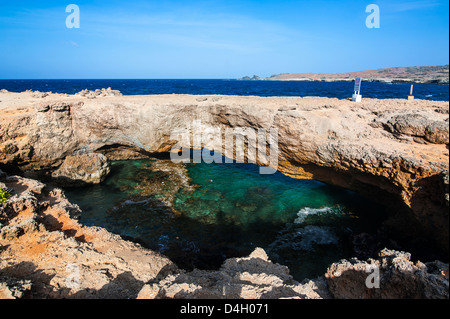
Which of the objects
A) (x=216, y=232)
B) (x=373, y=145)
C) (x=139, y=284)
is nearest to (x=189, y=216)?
(x=216, y=232)

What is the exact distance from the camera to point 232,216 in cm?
1086

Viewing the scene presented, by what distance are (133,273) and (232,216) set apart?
561 centimetres

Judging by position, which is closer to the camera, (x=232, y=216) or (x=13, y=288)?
(x=13, y=288)

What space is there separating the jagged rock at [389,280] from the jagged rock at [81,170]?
40.9 feet

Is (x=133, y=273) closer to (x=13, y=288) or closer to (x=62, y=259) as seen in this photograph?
(x=62, y=259)

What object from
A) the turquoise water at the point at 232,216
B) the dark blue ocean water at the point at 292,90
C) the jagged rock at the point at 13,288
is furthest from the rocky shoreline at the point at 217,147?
the dark blue ocean water at the point at 292,90

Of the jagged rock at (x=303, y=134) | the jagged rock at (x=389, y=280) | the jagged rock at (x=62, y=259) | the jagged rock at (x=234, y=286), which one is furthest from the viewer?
the jagged rock at (x=303, y=134)

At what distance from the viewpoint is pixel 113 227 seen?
977 cm

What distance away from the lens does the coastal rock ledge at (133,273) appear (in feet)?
14.5

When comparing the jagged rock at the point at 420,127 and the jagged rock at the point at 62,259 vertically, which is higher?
the jagged rock at the point at 420,127

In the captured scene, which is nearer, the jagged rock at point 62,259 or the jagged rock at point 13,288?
the jagged rock at point 13,288

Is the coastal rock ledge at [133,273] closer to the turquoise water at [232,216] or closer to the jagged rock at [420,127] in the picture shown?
the turquoise water at [232,216]

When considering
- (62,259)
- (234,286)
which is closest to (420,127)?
(234,286)

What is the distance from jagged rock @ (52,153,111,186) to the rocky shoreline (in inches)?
2.2
